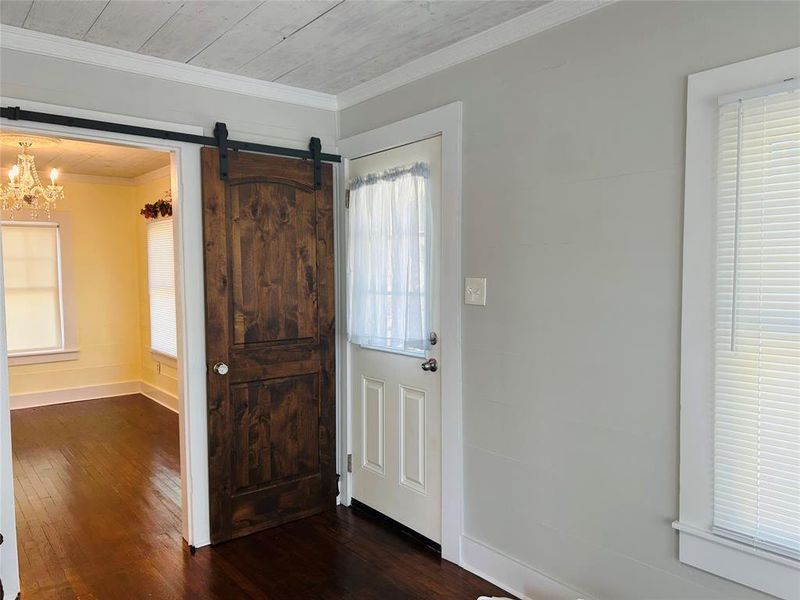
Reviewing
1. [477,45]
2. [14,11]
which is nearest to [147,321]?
[14,11]

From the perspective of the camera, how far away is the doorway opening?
468cm

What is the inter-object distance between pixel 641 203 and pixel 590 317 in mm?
455

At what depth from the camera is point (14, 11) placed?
2.22m

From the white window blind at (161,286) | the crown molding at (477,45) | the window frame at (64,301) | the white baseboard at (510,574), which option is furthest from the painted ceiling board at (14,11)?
the window frame at (64,301)

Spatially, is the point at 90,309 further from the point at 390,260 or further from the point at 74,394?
the point at 390,260

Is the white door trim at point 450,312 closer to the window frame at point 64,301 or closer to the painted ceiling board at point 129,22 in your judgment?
the painted ceiling board at point 129,22

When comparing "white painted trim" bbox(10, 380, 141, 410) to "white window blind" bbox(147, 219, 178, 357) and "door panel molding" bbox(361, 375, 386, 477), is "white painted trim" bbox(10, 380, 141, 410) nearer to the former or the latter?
"white window blind" bbox(147, 219, 178, 357)

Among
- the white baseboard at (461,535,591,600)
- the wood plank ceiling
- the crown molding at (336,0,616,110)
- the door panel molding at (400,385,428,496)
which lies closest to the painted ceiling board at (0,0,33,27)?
the wood plank ceiling

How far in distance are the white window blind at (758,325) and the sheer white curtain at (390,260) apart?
4.61ft

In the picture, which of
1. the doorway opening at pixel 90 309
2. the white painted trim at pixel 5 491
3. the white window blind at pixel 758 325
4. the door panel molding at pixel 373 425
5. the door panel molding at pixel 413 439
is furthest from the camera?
the doorway opening at pixel 90 309

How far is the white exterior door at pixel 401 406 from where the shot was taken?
112 inches

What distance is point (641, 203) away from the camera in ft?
6.49

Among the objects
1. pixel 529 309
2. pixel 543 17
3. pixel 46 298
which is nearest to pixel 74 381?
pixel 46 298

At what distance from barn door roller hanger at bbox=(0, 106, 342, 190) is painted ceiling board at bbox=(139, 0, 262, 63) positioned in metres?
0.36
